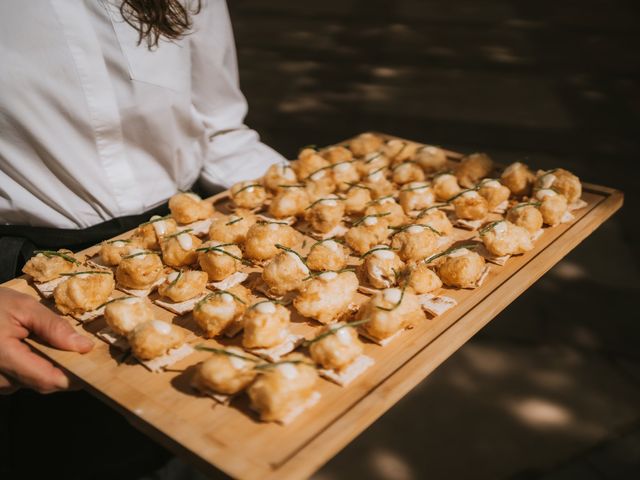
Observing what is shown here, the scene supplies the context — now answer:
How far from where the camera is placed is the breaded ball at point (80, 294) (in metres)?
1.67

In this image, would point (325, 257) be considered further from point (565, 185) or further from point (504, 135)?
point (504, 135)

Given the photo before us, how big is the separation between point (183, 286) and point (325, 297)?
0.42 metres

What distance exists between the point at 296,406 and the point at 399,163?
1.51 metres

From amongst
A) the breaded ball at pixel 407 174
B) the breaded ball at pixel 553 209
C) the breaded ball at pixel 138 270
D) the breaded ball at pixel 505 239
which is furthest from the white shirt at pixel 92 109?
the breaded ball at pixel 553 209

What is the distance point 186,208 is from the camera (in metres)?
2.13

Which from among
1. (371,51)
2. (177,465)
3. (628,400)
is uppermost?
(371,51)

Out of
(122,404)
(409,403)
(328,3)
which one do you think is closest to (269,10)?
(328,3)

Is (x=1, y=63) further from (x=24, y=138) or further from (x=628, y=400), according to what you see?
(x=628, y=400)

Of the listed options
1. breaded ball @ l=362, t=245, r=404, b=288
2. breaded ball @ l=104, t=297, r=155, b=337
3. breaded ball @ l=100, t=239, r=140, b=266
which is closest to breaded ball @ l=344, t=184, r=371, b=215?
breaded ball @ l=362, t=245, r=404, b=288

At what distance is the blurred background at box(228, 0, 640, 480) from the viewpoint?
9.31ft

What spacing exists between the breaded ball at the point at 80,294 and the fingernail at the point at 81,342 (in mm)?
143

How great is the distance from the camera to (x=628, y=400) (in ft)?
9.87

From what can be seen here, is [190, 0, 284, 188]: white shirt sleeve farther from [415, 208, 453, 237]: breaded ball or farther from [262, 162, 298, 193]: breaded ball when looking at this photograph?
[415, 208, 453, 237]: breaded ball

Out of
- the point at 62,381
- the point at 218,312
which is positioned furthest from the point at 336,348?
the point at 62,381
